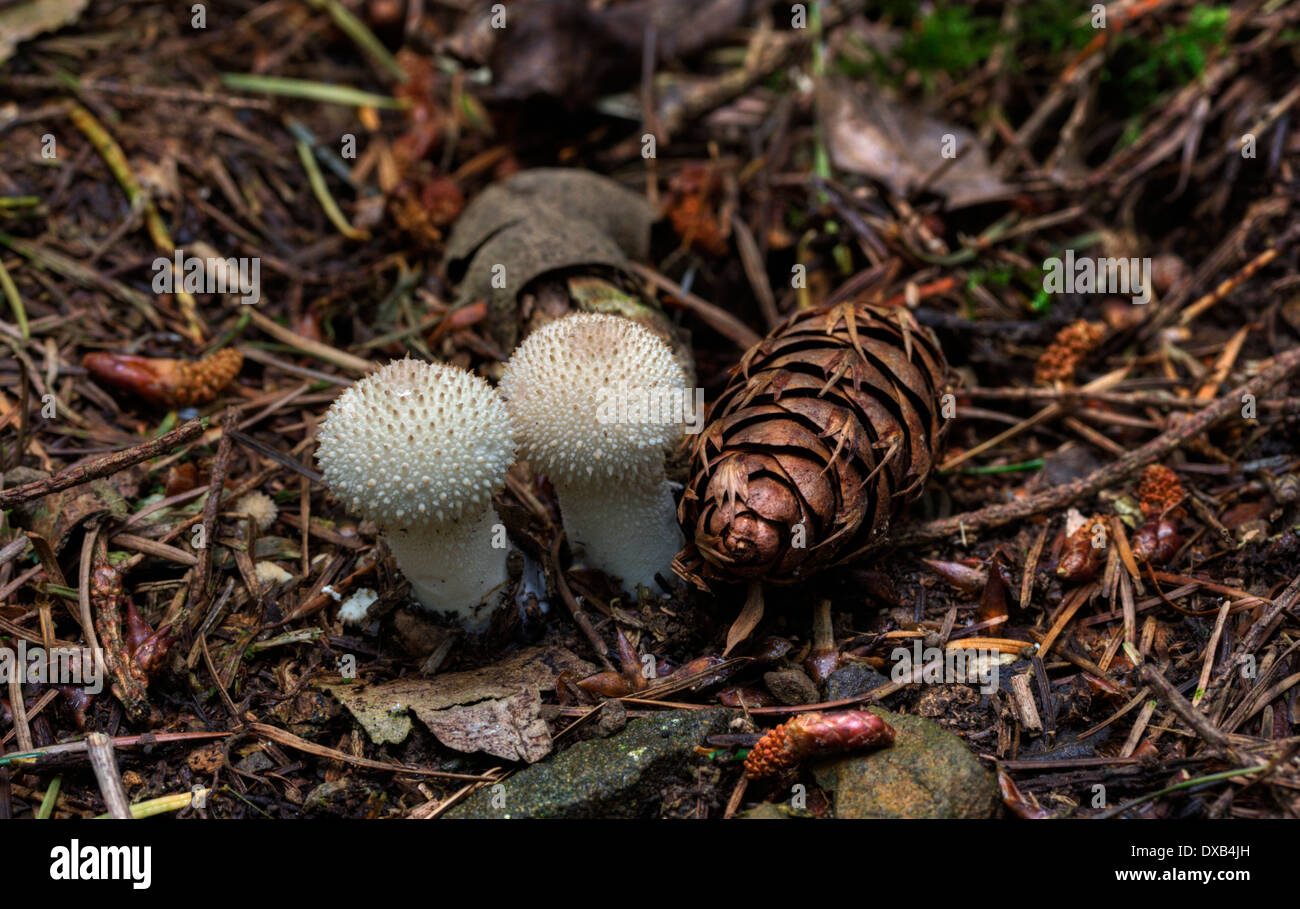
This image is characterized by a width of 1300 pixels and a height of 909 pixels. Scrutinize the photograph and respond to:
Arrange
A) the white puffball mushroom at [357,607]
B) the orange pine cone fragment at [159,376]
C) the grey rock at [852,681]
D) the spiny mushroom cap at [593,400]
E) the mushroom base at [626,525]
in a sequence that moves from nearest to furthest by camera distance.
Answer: the spiny mushroom cap at [593,400], the grey rock at [852,681], the mushroom base at [626,525], the white puffball mushroom at [357,607], the orange pine cone fragment at [159,376]

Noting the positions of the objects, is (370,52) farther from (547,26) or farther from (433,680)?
(433,680)

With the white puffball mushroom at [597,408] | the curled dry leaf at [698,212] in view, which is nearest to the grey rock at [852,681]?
the white puffball mushroom at [597,408]

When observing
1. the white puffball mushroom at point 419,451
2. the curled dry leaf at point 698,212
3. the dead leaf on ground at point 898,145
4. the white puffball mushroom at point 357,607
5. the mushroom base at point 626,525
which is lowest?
the white puffball mushroom at point 357,607

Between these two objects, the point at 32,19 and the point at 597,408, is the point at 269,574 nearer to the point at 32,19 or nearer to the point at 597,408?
the point at 597,408

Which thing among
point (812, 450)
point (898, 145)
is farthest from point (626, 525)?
point (898, 145)

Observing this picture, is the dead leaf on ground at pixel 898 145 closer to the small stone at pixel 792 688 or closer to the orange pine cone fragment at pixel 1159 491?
the orange pine cone fragment at pixel 1159 491
